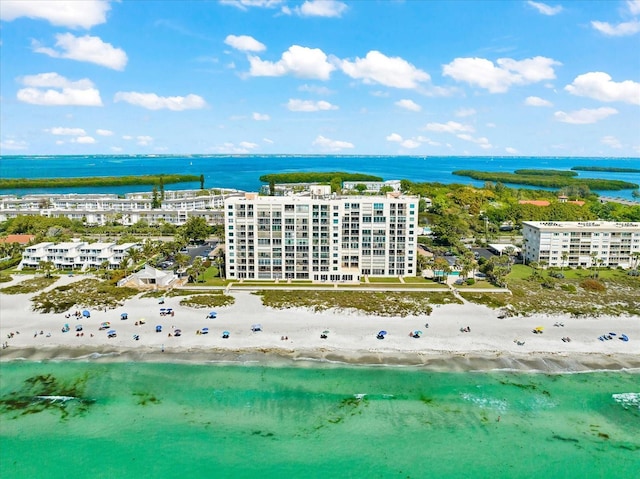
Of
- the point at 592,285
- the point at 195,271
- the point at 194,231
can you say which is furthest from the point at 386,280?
the point at 194,231

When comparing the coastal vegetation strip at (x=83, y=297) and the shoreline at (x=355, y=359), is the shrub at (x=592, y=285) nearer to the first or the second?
the shoreline at (x=355, y=359)

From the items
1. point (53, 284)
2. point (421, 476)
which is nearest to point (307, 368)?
point (421, 476)

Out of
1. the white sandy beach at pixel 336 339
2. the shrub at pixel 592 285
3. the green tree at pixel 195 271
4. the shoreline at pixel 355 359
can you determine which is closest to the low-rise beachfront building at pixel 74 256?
the green tree at pixel 195 271

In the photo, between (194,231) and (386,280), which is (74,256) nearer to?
(194,231)

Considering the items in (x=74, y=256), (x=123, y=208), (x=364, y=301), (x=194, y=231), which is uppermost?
(x=123, y=208)

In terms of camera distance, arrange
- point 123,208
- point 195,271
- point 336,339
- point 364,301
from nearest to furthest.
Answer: point 336,339 → point 364,301 → point 195,271 → point 123,208

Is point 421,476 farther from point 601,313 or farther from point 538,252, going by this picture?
point 538,252

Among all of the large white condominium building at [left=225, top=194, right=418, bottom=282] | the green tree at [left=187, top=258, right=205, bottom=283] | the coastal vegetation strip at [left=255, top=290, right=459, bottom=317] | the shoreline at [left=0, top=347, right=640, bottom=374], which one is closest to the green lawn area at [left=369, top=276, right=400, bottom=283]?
the large white condominium building at [left=225, top=194, right=418, bottom=282]
